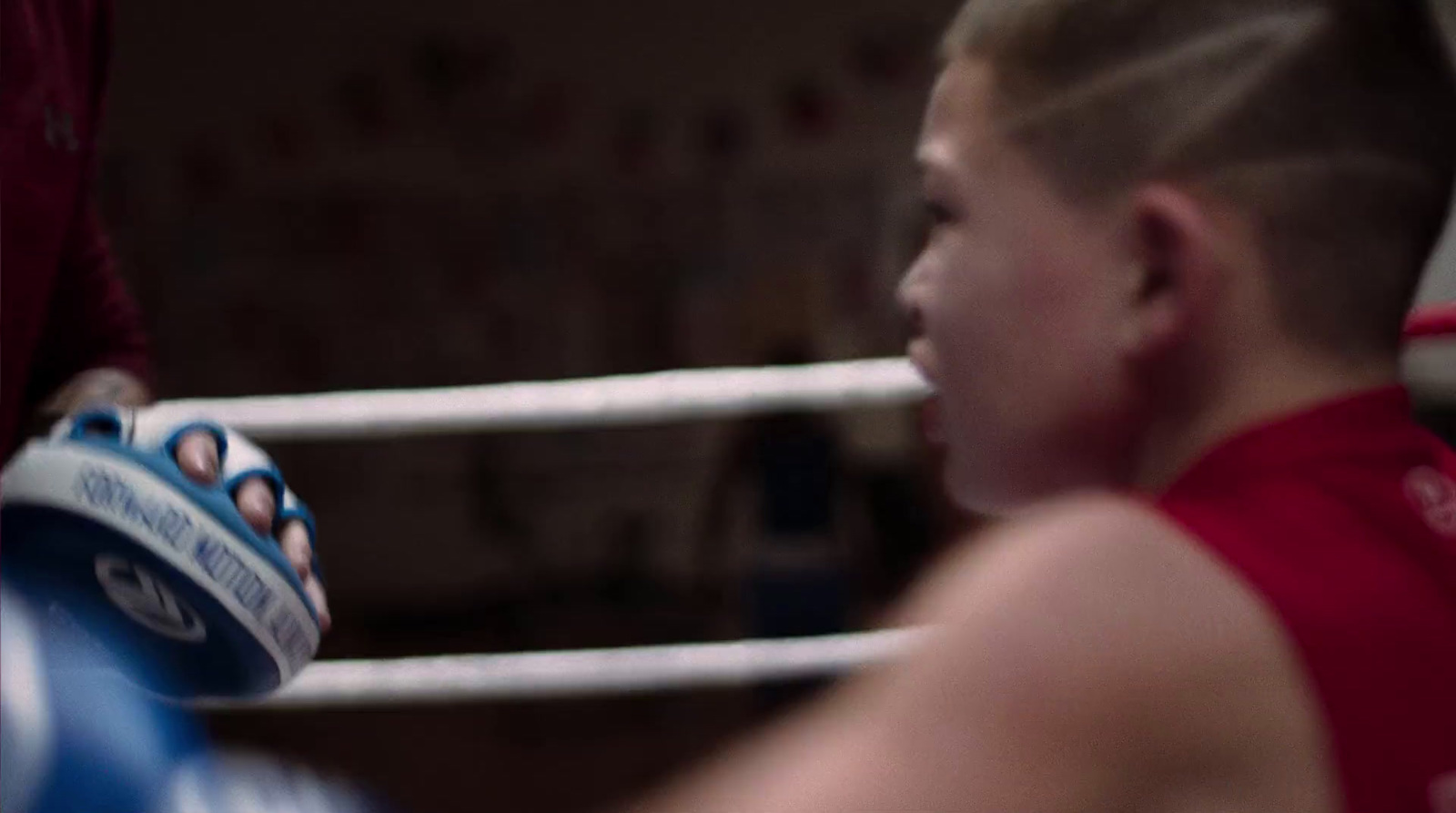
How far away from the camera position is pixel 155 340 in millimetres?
4367

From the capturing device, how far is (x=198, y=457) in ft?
2.47

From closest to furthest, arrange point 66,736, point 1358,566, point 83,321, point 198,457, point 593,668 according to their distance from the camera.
→ point 1358,566 < point 66,736 < point 198,457 < point 83,321 < point 593,668

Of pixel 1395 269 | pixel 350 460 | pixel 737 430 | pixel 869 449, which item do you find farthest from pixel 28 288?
pixel 350 460

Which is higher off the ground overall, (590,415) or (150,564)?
(150,564)

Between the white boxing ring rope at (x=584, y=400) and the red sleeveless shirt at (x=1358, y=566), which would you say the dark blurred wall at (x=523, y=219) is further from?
the red sleeveless shirt at (x=1358, y=566)

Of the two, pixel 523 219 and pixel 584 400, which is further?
pixel 523 219

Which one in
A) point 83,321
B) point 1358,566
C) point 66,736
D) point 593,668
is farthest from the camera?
point 593,668

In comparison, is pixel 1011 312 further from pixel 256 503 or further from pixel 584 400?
pixel 584 400

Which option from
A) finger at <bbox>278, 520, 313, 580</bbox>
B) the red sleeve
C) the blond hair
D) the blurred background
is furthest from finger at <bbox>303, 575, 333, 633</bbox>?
the blurred background

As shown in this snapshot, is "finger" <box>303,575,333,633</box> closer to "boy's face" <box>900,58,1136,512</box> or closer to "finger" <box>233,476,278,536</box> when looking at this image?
"finger" <box>233,476,278,536</box>

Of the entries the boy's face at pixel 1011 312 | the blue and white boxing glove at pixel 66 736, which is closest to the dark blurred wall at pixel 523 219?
the blue and white boxing glove at pixel 66 736

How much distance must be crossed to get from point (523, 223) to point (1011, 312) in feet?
12.8

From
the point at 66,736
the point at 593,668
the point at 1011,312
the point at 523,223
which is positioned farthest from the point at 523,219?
the point at 1011,312

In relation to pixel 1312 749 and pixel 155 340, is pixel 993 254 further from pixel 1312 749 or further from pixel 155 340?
pixel 155 340
